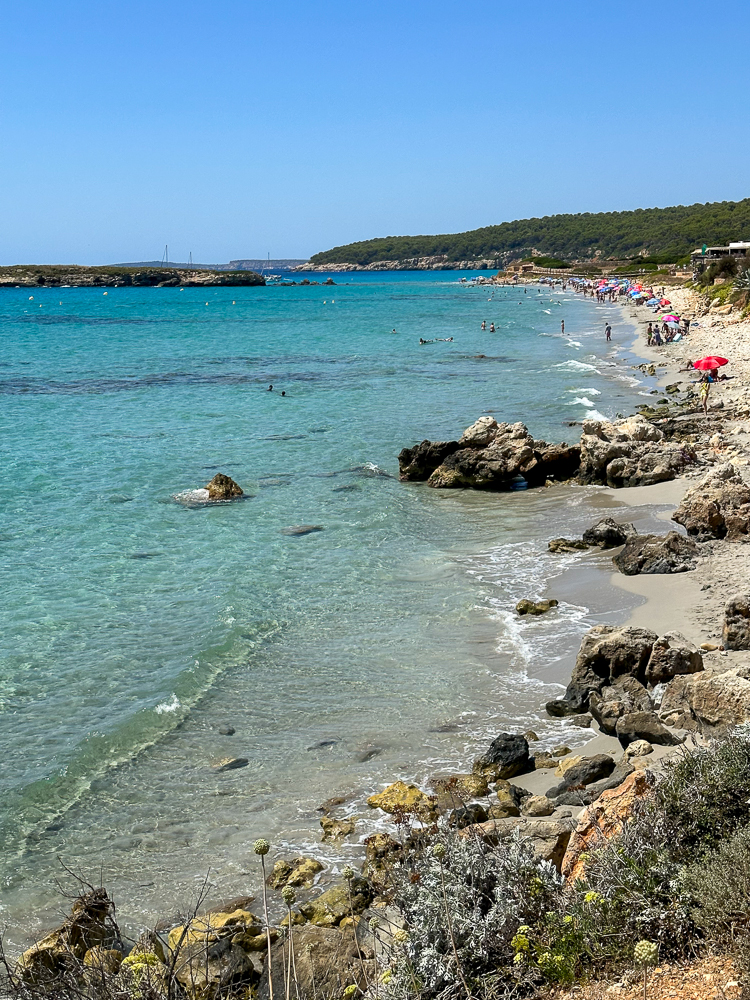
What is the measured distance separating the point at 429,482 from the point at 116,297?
124 m

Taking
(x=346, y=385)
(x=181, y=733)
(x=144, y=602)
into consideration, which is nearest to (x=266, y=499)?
(x=144, y=602)

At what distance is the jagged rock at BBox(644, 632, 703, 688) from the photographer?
9586mm

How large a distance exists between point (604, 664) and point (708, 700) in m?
2.10

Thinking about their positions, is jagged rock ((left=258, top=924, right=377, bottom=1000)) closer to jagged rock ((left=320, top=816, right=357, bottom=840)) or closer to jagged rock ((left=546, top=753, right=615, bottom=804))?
jagged rock ((left=320, top=816, right=357, bottom=840))

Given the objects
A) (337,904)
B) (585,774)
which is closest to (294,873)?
Result: (337,904)

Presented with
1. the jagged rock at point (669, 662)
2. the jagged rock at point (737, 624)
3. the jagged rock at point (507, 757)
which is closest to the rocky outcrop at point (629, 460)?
the jagged rock at point (737, 624)

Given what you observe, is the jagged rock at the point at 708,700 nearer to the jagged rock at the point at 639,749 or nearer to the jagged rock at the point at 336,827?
the jagged rock at the point at 639,749

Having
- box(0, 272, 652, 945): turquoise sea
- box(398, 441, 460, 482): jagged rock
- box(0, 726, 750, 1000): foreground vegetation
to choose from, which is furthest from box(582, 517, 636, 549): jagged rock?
box(0, 726, 750, 1000): foreground vegetation

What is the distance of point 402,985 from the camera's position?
4516 mm

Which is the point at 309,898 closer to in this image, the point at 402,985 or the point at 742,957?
the point at 402,985

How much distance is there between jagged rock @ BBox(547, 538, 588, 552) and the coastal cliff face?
6217 inches

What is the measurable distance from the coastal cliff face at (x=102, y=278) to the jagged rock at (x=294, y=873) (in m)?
164

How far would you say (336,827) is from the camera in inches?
316

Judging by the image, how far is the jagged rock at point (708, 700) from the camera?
7699mm
